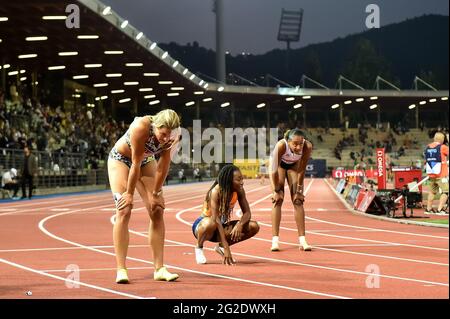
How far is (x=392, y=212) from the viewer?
61.2 ft

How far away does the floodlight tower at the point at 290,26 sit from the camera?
122 metres

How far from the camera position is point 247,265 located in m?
9.31

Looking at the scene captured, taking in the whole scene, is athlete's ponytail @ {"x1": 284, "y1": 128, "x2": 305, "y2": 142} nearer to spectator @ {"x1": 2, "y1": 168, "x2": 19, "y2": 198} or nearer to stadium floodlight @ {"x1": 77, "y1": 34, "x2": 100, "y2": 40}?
spectator @ {"x1": 2, "y1": 168, "x2": 19, "y2": 198}

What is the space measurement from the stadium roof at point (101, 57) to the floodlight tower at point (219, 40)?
7.23m

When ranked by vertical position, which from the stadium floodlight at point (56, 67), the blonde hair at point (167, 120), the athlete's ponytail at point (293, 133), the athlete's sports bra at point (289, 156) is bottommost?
the athlete's sports bra at point (289, 156)

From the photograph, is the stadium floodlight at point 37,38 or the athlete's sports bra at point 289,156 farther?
the stadium floodlight at point 37,38

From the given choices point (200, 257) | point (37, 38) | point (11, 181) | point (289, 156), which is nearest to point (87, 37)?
point (37, 38)

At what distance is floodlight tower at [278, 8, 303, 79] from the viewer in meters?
122

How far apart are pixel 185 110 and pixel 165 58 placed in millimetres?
34740

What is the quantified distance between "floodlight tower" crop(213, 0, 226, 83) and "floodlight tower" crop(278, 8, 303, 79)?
3343cm

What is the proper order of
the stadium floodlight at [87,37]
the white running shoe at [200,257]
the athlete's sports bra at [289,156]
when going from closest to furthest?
the white running shoe at [200,257], the athlete's sports bra at [289,156], the stadium floodlight at [87,37]

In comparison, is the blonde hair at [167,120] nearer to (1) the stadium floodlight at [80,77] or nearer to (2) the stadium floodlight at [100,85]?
(1) the stadium floodlight at [80,77]

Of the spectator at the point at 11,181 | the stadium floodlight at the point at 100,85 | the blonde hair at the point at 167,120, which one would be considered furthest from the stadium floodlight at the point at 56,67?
the blonde hair at the point at 167,120
